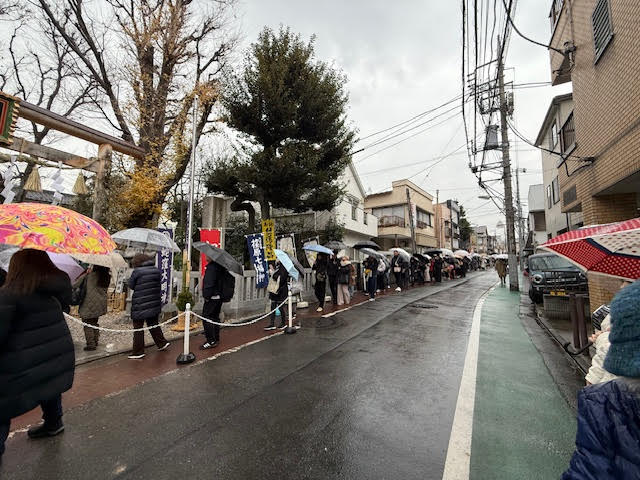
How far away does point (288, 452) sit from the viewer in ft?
8.76

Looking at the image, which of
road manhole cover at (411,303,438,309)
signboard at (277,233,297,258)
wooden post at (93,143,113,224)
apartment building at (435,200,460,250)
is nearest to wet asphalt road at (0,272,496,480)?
road manhole cover at (411,303,438,309)

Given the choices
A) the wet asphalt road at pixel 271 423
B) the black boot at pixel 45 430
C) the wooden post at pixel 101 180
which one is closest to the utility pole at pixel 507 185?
the wet asphalt road at pixel 271 423

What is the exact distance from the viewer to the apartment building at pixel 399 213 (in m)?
28.9

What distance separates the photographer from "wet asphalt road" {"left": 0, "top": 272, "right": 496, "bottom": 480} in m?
2.49

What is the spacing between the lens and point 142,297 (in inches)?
212

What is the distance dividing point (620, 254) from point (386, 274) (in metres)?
14.2

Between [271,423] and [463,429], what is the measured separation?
6.47 ft

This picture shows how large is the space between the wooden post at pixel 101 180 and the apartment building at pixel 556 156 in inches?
493

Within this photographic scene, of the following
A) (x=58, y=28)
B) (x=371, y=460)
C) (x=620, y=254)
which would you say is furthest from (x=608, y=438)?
(x=58, y=28)

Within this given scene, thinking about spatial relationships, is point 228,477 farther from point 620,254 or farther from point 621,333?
point 620,254

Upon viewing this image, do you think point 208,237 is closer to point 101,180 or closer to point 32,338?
point 101,180

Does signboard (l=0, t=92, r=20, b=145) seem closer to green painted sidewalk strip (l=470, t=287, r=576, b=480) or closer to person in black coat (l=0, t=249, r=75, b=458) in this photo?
person in black coat (l=0, t=249, r=75, b=458)

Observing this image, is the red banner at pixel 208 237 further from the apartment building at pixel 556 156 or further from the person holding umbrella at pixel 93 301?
the apartment building at pixel 556 156

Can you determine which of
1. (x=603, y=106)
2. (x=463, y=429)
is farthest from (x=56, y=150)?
(x=603, y=106)
